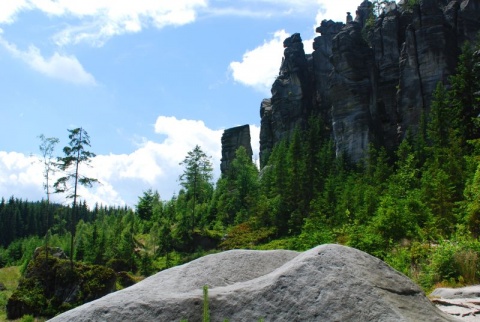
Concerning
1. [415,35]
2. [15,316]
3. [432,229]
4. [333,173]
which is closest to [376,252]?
[432,229]

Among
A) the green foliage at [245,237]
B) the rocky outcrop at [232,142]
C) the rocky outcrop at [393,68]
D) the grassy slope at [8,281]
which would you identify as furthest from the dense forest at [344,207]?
the rocky outcrop at [232,142]

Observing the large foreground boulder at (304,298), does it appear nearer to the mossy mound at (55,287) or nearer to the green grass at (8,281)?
the mossy mound at (55,287)

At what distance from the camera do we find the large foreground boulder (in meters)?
5.02

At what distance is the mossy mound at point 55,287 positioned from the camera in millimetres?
30031

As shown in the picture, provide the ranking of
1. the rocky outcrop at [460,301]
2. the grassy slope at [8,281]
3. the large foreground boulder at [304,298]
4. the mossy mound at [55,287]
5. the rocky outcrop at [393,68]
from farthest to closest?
1. the rocky outcrop at [393,68]
2. the grassy slope at [8,281]
3. the mossy mound at [55,287]
4. the rocky outcrop at [460,301]
5. the large foreground boulder at [304,298]

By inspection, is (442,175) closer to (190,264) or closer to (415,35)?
(190,264)

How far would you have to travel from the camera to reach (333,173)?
5484cm

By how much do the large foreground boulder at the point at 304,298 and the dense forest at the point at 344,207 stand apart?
6.44 meters

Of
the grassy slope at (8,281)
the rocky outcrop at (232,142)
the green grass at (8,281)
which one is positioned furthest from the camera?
the rocky outcrop at (232,142)

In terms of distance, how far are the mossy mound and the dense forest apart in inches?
76.1

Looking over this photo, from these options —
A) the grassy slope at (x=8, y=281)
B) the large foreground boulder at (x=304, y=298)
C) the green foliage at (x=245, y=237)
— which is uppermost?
the green foliage at (x=245, y=237)

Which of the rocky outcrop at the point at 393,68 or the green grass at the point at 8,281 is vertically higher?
the rocky outcrop at the point at 393,68

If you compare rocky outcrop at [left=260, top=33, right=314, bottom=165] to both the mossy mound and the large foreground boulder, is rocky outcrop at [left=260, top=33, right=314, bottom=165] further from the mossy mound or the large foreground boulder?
the large foreground boulder

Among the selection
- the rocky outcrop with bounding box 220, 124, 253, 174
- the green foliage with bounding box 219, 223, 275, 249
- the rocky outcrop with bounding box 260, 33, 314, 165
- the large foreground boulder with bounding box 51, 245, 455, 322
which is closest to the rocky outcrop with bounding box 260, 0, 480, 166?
the rocky outcrop with bounding box 260, 33, 314, 165
